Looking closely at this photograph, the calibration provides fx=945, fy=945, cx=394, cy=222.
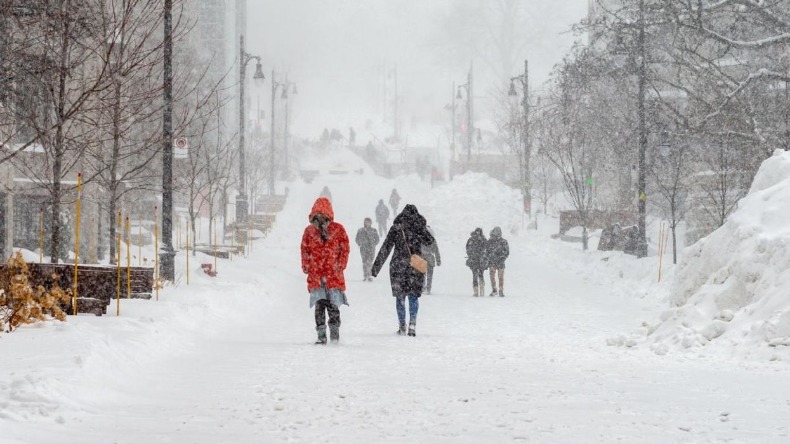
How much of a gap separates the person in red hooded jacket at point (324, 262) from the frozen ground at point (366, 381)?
489 millimetres

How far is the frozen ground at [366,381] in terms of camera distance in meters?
5.79

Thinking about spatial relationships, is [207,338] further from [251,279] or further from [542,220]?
[542,220]

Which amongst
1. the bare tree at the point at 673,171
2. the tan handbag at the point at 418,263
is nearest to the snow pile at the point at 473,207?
the bare tree at the point at 673,171

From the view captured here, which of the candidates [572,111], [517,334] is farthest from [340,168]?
[517,334]

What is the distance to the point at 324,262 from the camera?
1064 cm

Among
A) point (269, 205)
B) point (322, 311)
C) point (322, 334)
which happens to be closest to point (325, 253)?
point (322, 311)

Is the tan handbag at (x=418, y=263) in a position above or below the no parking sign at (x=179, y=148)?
below

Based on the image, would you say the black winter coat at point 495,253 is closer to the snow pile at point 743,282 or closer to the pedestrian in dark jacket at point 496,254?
the pedestrian in dark jacket at point 496,254

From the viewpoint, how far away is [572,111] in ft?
107

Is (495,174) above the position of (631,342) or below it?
above

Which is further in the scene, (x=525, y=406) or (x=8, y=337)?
(x=8, y=337)

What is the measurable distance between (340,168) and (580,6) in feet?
169

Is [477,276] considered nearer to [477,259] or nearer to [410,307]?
[477,259]

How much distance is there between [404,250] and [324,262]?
1.96 m
